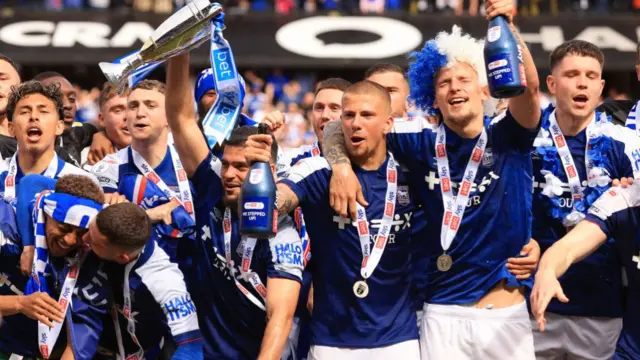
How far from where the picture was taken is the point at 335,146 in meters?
5.83

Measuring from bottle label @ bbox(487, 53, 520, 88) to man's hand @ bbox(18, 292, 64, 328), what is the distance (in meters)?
2.54

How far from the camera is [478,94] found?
5.82m

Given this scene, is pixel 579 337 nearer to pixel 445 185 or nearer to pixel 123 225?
pixel 445 185

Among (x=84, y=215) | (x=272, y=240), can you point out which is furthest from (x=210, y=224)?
(x=84, y=215)

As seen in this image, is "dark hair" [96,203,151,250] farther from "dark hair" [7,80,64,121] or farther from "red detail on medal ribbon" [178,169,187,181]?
"dark hair" [7,80,64,121]

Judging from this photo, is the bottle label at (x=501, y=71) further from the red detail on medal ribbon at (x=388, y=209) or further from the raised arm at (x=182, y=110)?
the raised arm at (x=182, y=110)

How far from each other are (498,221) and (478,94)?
2.39 feet

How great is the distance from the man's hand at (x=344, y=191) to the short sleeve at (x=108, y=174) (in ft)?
5.19

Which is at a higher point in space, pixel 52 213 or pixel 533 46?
pixel 533 46

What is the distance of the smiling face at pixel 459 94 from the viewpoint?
571 centimetres

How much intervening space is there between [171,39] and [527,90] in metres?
1.92

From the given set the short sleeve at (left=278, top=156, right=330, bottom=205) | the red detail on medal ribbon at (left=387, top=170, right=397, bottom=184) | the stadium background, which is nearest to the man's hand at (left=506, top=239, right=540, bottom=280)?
the red detail on medal ribbon at (left=387, top=170, right=397, bottom=184)

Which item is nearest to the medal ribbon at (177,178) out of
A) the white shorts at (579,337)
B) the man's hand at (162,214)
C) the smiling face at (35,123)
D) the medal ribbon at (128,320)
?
the man's hand at (162,214)

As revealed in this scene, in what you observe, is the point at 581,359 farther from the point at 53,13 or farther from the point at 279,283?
the point at 53,13
